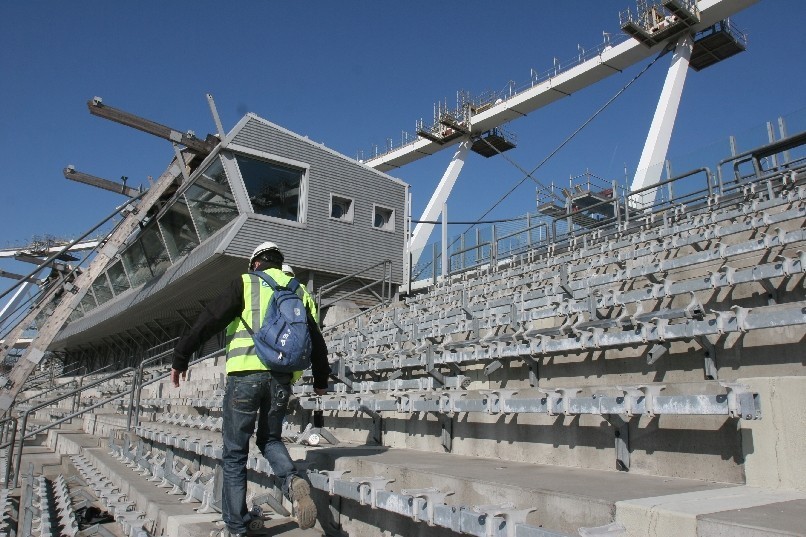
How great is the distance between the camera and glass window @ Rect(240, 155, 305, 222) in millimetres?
14531

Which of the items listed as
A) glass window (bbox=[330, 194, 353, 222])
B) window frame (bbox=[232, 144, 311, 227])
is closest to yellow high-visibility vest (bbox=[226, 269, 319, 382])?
window frame (bbox=[232, 144, 311, 227])

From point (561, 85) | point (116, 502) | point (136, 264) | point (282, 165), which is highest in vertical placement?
point (561, 85)

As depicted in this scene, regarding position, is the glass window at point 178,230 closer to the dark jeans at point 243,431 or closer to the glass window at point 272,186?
the glass window at point 272,186

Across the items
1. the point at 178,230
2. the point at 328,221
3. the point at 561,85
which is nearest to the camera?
the point at 328,221

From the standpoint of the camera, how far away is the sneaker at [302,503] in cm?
280

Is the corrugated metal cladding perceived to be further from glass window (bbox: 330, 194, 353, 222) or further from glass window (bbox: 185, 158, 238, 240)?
glass window (bbox: 185, 158, 238, 240)

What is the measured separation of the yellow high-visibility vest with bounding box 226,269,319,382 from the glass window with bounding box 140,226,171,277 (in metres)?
15.0

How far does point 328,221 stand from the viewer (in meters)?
16.0

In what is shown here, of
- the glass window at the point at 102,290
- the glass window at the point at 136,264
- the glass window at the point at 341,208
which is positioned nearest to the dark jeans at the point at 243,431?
the glass window at the point at 341,208

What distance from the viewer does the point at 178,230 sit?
16.4m

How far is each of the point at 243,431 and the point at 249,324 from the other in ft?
1.86

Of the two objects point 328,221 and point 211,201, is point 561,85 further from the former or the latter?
point 211,201

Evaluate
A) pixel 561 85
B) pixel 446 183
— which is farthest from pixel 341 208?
pixel 446 183

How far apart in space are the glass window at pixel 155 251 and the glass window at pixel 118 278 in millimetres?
2920
